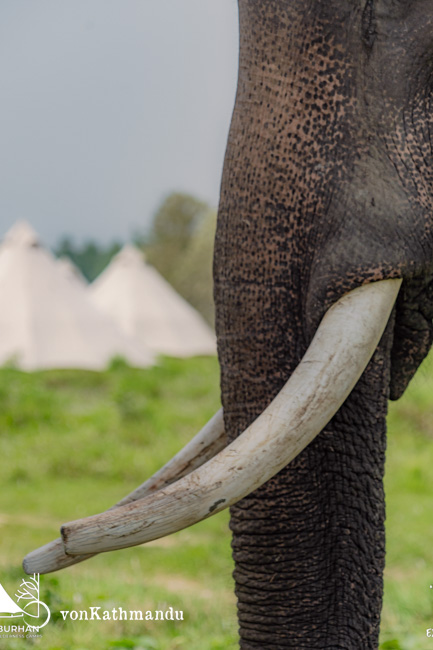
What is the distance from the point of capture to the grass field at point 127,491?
3.79 meters

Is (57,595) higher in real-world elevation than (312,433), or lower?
higher

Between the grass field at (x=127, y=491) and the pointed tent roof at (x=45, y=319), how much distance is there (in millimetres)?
3790

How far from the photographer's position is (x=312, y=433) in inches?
65.9

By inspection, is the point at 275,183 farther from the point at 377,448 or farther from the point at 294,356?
the point at 377,448

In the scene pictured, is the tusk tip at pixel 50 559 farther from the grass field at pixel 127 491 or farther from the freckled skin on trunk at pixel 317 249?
the grass field at pixel 127 491

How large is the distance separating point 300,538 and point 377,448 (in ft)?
0.81

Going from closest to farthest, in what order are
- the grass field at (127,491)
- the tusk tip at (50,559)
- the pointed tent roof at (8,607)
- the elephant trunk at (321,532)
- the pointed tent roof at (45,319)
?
the tusk tip at (50,559)
the elephant trunk at (321,532)
the pointed tent roof at (8,607)
the grass field at (127,491)
the pointed tent roof at (45,319)

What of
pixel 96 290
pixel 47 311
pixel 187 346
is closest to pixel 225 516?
pixel 47 311

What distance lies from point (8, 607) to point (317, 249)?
7.80 ft

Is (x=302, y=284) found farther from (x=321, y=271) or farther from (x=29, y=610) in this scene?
(x=29, y=610)

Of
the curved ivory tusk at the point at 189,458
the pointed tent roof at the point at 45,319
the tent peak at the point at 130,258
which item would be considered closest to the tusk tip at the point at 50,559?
the curved ivory tusk at the point at 189,458

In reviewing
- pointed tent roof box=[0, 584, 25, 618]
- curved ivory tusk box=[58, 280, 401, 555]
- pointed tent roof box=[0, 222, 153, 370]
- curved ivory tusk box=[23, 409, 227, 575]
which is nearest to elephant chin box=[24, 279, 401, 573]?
curved ivory tusk box=[58, 280, 401, 555]

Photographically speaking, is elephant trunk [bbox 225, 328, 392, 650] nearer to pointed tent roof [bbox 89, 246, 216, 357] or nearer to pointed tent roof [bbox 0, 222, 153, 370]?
pointed tent roof [bbox 0, 222, 153, 370]

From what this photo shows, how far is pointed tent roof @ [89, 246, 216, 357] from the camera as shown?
76.6 ft
